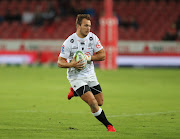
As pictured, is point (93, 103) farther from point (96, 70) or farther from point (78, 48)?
point (96, 70)

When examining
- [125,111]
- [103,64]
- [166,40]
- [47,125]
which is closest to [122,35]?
[166,40]

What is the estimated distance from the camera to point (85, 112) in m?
10.7

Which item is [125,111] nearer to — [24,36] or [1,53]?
[1,53]

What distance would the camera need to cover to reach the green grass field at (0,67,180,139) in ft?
24.9

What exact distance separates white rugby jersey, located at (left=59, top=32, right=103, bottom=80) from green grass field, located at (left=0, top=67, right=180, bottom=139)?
99cm

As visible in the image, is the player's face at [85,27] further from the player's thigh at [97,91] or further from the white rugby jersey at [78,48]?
the player's thigh at [97,91]

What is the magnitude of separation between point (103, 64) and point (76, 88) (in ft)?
64.8

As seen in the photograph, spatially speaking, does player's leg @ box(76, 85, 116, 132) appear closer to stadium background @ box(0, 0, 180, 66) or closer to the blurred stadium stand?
stadium background @ box(0, 0, 180, 66)

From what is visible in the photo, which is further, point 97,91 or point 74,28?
point 74,28

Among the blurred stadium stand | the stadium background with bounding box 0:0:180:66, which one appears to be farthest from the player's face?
the blurred stadium stand

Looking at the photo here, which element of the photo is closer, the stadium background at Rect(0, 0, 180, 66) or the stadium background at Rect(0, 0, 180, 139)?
the stadium background at Rect(0, 0, 180, 139)

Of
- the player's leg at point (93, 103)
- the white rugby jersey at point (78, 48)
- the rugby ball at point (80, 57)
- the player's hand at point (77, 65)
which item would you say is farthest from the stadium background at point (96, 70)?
the rugby ball at point (80, 57)

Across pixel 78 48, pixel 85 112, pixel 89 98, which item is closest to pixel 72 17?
pixel 85 112

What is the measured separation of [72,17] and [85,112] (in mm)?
25356
